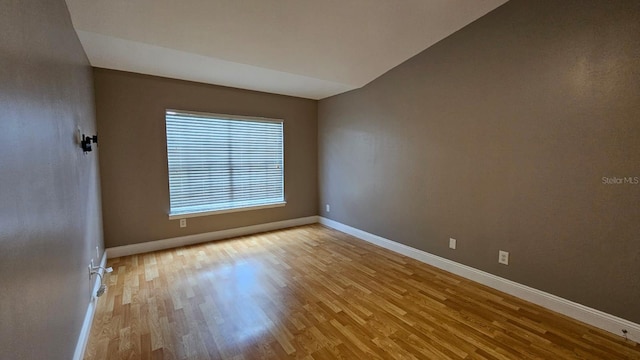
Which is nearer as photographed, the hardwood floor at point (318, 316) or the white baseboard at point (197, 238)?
the hardwood floor at point (318, 316)

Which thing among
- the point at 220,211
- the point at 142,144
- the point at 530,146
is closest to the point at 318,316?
the point at 530,146

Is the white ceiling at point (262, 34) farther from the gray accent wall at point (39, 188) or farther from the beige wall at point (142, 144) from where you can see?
the gray accent wall at point (39, 188)

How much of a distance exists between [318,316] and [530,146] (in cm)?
235

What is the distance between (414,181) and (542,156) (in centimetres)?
130

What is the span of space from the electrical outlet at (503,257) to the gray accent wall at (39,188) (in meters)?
3.26

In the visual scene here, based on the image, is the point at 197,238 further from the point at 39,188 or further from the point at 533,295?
the point at 533,295

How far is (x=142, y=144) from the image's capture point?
3.40 meters

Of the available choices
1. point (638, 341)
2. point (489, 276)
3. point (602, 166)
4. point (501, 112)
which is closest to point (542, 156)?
point (602, 166)

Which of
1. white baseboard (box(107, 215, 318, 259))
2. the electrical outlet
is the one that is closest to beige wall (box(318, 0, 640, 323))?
the electrical outlet

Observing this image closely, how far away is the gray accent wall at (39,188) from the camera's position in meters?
0.90

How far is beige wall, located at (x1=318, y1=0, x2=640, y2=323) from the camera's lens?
1.94m

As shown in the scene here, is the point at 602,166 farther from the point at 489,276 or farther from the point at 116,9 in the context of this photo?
the point at 116,9

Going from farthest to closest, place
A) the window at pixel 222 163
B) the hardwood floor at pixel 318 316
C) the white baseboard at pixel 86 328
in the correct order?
the window at pixel 222 163
the hardwood floor at pixel 318 316
the white baseboard at pixel 86 328

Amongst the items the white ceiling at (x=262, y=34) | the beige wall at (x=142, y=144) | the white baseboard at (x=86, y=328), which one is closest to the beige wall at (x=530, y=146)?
the white ceiling at (x=262, y=34)
